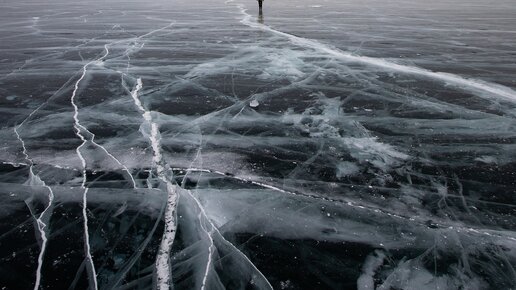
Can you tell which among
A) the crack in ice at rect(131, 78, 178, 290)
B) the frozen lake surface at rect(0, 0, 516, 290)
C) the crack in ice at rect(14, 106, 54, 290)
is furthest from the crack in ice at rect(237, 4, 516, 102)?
the crack in ice at rect(14, 106, 54, 290)

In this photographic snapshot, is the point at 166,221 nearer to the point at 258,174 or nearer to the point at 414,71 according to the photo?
the point at 258,174

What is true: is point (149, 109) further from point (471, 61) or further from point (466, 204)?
point (471, 61)

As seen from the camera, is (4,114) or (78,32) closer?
(4,114)

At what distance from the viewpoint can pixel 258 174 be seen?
3.10 metres

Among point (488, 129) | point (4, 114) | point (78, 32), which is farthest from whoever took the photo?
point (78, 32)

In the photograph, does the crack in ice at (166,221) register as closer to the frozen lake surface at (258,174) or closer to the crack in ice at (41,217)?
the frozen lake surface at (258,174)

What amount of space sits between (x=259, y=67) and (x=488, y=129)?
12.7 feet

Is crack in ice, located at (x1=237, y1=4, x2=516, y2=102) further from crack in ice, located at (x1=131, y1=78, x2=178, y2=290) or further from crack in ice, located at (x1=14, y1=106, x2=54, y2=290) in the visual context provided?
crack in ice, located at (x1=14, y1=106, x2=54, y2=290)

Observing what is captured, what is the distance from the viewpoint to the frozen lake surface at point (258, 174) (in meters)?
2.14

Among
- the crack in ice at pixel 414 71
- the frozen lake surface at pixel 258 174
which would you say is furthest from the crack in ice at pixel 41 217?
the crack in ice at pixel 414 71

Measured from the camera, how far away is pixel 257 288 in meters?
1.99

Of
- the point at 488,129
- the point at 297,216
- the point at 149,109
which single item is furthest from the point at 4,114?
the point at 488,129

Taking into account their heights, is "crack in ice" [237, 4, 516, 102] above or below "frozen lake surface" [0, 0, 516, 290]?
above

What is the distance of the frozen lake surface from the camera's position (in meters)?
2.14
